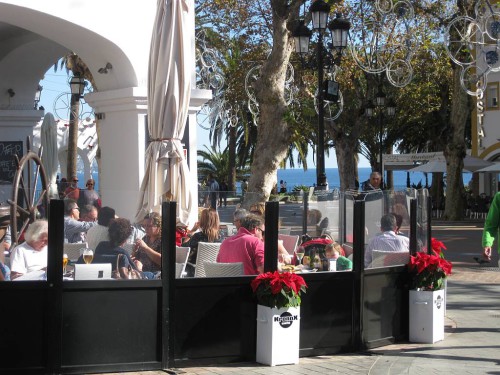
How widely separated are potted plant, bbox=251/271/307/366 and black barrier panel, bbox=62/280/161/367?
3.45 feet

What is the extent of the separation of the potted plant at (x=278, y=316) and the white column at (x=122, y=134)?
709 centimetres

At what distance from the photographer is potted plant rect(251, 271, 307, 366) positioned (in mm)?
8828

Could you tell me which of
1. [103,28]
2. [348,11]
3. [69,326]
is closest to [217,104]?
[348,11]

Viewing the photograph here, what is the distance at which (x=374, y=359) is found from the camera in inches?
367

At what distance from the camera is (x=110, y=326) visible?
8367 millimetres

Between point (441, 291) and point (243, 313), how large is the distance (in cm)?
273

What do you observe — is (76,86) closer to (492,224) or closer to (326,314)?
(492,224)

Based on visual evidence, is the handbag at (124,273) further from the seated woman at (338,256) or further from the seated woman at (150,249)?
the seated woman at (338,256)

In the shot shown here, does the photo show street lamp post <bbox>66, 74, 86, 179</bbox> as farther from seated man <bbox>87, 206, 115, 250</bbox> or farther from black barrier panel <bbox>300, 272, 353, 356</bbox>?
seated man <bbox>87, 206, 115, 250</bbox>

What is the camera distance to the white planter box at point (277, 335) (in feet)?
29.0

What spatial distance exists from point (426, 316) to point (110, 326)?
3800 millimetres

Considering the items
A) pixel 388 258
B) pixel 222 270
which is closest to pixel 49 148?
pixel 388 258

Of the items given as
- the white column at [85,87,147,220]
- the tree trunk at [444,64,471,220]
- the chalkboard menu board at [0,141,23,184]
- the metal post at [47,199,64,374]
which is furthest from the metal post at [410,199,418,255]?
the tree trunk at [444,64,471,220]

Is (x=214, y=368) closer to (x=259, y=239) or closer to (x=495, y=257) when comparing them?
(x=259, y=239)
